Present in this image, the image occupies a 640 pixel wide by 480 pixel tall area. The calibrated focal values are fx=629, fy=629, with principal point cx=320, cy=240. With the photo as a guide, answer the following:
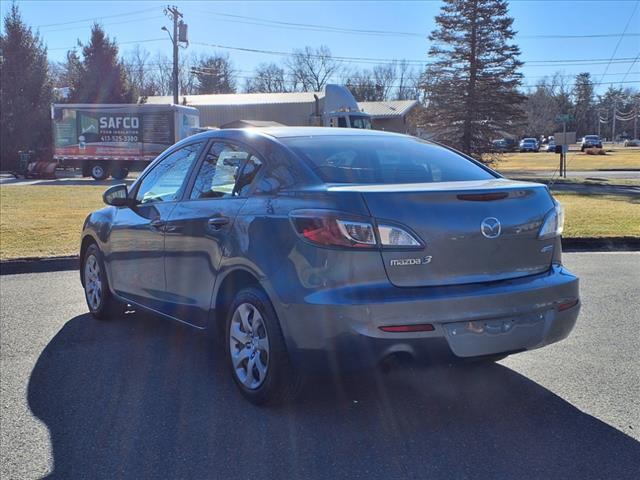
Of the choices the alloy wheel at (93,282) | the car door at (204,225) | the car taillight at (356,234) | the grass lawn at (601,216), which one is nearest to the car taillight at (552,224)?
the car taillight at (356,234)

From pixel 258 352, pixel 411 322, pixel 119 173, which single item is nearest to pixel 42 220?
pixel 258 352

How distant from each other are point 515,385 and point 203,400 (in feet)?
6.75

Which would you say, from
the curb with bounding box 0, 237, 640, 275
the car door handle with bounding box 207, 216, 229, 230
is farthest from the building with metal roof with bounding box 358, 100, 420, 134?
the car door handle with bounding box 207, 216, 229, 230

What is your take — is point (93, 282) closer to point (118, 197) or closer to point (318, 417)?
point (118, 197)

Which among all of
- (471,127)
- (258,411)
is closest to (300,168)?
(258,411)

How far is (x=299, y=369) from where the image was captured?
350 centimetres

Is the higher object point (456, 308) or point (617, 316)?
point (456, 308)

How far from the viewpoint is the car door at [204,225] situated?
4078 millimetres

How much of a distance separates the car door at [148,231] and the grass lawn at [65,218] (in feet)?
13.1

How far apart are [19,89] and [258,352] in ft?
136

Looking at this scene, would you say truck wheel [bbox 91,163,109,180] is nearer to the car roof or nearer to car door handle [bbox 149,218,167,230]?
car door handle [bbox 149,218,167,230]

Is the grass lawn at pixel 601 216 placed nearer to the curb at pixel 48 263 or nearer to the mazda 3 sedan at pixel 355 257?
the curb at pixel 48 263

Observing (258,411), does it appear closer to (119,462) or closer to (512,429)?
(119,462)

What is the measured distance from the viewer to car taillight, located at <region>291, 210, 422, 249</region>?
10.7 ft
